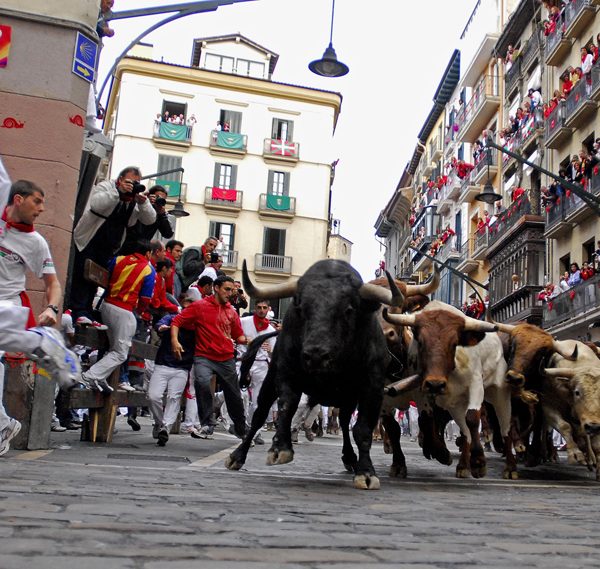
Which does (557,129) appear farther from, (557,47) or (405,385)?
(405,385)

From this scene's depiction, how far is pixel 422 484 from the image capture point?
759cm

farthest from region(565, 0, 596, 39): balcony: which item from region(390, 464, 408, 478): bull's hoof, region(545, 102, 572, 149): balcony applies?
region(390, 464, 408, 478): bull's hoof

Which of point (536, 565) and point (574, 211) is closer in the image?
point (536, 565)

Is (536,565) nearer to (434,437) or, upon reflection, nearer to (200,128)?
(434,437)

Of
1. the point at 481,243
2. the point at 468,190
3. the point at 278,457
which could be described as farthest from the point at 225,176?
the point at 278,457

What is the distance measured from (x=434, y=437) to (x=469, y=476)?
84 centimetres

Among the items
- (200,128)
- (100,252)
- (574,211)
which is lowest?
(100,252)

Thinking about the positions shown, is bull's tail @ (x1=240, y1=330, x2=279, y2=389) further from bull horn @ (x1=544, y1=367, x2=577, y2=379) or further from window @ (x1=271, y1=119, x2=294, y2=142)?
window @ (x1=271, y1=119, x2=294, y2=142)

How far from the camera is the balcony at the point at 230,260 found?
52.8m

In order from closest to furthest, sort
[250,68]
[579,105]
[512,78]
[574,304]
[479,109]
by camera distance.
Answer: [574,304] → [579,105] → [512,78] → [479,109] → [250,68]

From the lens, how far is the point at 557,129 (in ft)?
115

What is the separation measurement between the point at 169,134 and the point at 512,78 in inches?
801

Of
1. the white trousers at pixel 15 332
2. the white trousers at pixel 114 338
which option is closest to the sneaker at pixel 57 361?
the white trousers at pixel 15 332

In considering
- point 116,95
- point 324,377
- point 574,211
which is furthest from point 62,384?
point 116,95
